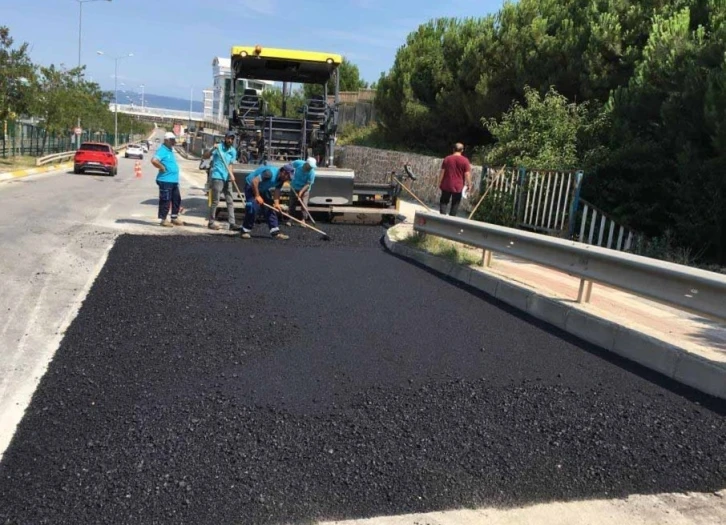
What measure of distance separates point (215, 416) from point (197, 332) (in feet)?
5.19

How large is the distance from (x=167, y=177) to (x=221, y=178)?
89cm

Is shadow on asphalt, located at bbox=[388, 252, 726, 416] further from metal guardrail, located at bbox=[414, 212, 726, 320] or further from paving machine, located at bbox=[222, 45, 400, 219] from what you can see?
paving machine, located at bbox=[222, 45, 400, 219]

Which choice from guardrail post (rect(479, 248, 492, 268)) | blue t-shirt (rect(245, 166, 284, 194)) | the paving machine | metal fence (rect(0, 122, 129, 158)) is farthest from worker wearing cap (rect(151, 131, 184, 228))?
metal fence (rect(0, 122, 129, 158))

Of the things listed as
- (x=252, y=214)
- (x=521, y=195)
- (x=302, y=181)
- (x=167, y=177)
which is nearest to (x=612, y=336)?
(x=252, y=214)

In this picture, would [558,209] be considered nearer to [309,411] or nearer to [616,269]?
[616,269]

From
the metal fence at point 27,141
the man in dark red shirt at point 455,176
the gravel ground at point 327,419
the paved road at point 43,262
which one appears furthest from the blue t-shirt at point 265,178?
the metal fence at point 27,141

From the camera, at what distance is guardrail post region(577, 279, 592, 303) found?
240 inches

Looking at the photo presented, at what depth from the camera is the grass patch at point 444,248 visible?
327 inches

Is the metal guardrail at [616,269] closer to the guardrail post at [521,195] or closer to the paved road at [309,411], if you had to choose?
the paved road at [309,411]

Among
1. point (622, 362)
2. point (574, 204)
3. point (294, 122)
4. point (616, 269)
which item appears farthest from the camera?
point (294, 122)

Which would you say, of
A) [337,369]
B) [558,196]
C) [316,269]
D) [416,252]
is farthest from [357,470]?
[558,196]

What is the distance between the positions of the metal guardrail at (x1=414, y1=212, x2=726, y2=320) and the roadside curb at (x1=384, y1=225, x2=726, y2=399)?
1.23 ft

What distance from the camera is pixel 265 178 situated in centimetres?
1051

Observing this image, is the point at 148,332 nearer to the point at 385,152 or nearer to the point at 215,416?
the point at 215,416
